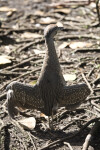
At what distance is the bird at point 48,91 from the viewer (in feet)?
11.3

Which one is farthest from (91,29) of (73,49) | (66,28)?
(73,49)

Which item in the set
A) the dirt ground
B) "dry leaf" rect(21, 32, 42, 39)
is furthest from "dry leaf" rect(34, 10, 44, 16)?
"dry leaf" rect(21, 32, 42, 39)

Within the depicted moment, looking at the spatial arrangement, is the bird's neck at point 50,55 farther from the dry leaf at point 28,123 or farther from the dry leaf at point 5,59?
the dry leaf at point 5,59

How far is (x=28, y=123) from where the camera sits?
3.78 m

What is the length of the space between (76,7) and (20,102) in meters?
4.06

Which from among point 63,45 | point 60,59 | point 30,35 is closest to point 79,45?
point 63,45

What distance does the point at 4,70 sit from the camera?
4988 mm

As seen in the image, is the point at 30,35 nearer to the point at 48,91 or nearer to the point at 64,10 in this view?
the point at 64,10

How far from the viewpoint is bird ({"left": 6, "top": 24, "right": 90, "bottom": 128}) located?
11.3ft

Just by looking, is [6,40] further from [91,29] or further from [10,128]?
[10,128]

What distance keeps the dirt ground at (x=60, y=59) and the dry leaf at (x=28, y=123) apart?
5 cm

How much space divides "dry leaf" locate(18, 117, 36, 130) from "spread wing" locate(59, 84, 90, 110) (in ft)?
1.20

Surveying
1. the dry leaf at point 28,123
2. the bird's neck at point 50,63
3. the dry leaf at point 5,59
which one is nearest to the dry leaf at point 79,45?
the dry leaf at point 5,59

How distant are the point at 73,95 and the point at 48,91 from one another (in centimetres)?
23
